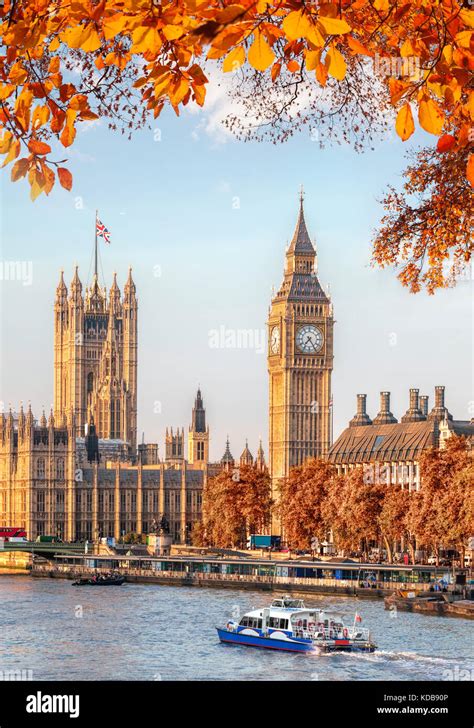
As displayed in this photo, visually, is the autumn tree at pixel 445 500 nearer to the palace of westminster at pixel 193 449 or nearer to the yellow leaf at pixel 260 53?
the palace of westminster at pixel 193 449

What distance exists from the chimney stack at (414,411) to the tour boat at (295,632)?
231 feet

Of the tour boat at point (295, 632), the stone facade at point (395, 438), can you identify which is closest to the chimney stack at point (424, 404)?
the stone facade at point (395, 438)

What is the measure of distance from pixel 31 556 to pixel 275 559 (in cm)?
2524

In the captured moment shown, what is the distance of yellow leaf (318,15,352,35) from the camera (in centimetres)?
888

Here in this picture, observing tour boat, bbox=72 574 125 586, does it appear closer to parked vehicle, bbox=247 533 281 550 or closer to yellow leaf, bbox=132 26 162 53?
parked vehicle, bbox=247 533 281 550

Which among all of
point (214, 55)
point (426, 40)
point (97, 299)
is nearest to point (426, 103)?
point (426, 40)

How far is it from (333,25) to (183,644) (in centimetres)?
5238

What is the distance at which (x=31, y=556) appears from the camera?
410ft

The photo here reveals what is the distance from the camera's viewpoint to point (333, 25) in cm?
891

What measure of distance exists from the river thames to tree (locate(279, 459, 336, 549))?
24.7 m

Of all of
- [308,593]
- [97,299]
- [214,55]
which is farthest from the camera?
[97,299]

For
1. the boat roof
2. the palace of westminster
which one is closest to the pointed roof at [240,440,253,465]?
the palace of westminster

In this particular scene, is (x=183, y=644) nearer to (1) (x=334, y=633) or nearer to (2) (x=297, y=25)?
(1) (x=334, y=633)
